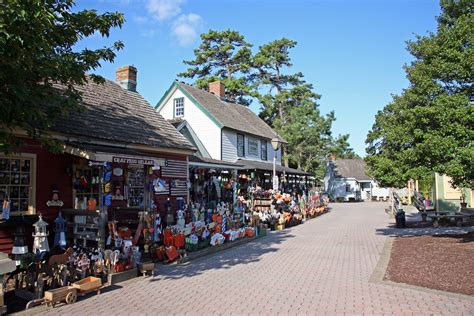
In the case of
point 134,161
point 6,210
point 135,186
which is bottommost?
point 6,210

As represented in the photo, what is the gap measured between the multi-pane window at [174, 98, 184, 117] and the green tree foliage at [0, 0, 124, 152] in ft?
59.5

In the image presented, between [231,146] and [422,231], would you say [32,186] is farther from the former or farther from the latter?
[231,146]

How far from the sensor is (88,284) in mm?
7262

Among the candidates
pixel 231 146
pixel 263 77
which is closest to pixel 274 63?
pixel 263 77

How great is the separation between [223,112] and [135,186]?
A: 14.8 metres

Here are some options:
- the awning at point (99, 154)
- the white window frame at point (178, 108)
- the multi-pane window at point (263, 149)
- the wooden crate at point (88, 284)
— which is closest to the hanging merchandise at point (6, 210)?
the awning at point (99, 154)

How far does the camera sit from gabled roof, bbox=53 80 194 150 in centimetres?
1076

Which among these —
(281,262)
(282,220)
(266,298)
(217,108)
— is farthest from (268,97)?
(266,298)

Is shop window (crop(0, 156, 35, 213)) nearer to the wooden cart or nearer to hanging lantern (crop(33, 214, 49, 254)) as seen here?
hanging lantern (crop(33, 214, 49, 254))

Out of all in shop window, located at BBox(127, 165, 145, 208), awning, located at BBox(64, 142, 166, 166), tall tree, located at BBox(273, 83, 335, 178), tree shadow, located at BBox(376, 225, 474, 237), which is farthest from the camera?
tall tree, located at BBox(273, 83, 335, 178)

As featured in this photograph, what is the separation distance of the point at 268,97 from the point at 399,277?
3828 cm

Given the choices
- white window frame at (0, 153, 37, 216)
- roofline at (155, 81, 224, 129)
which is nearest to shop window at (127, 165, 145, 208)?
white window frame at (0, 153, 37, 216)

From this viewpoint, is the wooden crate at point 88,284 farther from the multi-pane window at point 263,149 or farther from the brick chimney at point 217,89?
the brick chimney at point 217,89

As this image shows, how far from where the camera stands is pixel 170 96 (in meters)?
26.9
